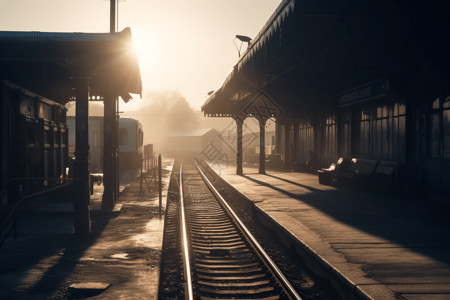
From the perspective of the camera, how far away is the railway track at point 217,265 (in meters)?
5.80

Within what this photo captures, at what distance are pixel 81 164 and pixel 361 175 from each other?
10.1m

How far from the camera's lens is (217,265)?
7.30 m

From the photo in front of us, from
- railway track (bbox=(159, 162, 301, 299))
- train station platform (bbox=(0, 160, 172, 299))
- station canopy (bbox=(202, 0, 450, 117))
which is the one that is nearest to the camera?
train station platform (bbox=(0, 160, 172, 299))

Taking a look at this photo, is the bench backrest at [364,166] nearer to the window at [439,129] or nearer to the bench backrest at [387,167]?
the bench backrest at [387,167]

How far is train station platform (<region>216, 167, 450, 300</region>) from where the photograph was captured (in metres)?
5.16

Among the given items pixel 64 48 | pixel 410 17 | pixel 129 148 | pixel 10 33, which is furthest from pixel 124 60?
pixel 129 148

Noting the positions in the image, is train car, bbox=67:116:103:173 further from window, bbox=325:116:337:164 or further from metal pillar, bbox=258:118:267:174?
window, bbox=325:116:337:164

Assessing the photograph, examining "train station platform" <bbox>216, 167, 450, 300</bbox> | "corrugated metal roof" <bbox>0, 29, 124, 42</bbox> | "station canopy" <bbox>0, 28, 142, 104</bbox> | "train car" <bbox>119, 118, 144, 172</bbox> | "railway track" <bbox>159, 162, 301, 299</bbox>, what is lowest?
"railway track" <bbox>159, 162, 301, 299</bbox>

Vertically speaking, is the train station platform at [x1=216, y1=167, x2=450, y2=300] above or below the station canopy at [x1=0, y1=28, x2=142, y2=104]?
below

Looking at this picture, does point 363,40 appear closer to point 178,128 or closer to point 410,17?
point 410,17

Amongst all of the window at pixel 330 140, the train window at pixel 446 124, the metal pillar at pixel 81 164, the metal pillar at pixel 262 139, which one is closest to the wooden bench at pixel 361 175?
the train window at pixel 446 124

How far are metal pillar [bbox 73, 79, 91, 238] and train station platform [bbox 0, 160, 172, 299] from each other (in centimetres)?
31

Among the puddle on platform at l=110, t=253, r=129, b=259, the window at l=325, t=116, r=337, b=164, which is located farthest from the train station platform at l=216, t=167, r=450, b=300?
the window at l=325, t=116, r=337, b=164

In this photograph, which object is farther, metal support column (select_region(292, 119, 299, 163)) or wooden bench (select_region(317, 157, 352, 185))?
metal support column (select_region(292, 119, 299, 163))
